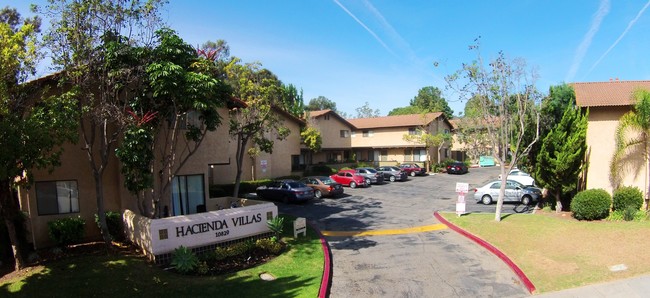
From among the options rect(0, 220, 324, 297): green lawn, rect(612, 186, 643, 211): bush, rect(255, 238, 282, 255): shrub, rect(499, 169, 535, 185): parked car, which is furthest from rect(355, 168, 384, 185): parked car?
rect(0, 220, 324, 297): green lawn

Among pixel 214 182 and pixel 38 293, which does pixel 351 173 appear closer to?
pixel 214 182

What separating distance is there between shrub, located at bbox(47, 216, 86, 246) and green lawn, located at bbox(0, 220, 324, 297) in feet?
5.15

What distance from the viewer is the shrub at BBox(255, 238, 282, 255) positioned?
511 inches

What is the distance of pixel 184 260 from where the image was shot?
11023 millimetres

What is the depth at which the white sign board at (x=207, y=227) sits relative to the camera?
450 inches

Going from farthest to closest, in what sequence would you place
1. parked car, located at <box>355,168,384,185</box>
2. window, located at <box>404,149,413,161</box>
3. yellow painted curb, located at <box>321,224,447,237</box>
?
window, located at <box>404,149,413,161</box> → parked car, located at <box>355,168,384,185</box> → yellow painted curb, located at <box>321,224,447,237</box>

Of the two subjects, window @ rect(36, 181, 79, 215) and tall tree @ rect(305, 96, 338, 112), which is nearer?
window @ rect(36, 181, 79, 215)

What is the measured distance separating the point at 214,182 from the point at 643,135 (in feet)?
85.4

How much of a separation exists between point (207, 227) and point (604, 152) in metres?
18.4

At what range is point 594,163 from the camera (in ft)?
60.5

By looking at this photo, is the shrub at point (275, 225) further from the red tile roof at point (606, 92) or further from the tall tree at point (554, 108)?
the red tile roof at point (606, 92)

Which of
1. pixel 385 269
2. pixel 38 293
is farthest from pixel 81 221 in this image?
pixel 385 269

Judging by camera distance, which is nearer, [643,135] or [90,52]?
[90,52]

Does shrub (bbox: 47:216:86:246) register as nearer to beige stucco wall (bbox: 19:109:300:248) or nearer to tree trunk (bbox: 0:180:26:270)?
beige stucco wall (bbox: 19:109:300:248)
